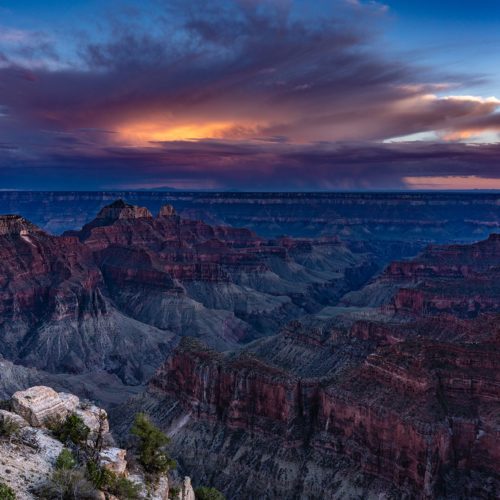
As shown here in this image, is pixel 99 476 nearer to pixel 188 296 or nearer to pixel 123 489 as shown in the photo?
pixel 123 489

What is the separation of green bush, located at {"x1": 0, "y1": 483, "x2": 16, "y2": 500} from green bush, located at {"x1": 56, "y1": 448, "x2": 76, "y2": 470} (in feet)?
10.8

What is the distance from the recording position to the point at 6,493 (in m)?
26.5

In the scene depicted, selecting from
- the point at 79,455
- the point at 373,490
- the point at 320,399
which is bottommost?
the point at 373,490

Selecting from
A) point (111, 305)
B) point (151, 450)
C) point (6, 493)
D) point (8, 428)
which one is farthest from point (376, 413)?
point (111, 305)

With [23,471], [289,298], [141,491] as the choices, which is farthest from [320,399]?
[289,298]

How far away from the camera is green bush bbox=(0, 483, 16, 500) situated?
86.0ft

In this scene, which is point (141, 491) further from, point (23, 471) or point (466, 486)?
point (466, 486)

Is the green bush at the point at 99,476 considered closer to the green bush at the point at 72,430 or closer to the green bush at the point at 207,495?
the green bush at the point at 72,430

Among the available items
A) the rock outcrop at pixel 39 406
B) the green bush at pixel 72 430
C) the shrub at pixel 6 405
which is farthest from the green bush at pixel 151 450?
the shrub at pixel 6 405

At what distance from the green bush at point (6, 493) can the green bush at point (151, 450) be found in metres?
11.7

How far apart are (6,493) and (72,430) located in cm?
871

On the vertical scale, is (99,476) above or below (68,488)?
below

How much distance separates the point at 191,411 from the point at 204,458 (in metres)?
7.13

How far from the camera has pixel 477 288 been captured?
13525 cm
